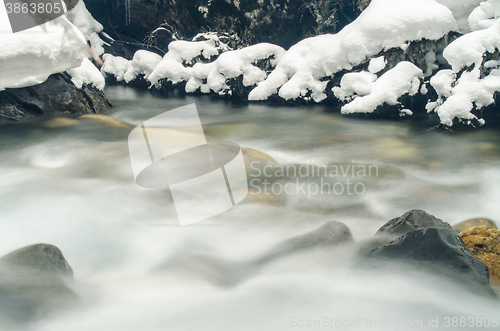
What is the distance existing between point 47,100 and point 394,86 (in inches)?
257

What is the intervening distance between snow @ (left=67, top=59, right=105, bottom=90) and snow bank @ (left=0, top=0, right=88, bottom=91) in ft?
3.10

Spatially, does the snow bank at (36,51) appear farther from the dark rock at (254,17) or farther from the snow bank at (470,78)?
the dark rock at (254,17)

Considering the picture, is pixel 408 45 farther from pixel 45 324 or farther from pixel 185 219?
pixel 45 324

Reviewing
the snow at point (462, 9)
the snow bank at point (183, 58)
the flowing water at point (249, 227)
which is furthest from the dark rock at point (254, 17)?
the flowing water at point (249, 227)

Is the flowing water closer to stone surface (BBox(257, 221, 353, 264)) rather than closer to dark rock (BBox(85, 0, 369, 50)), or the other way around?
stone surface (BBox(257, 221, 353, 264))

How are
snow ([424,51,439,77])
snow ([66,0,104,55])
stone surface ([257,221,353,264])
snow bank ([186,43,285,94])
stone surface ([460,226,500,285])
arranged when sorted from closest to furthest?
stone surface ([460,226,500,285]) < stone surface ([257,221,353,264]) < snow ([424,51,439,77]) < snow bank ([186,43,285,94]) < snow ([66,0,104,55])

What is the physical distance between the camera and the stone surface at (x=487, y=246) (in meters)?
2.34

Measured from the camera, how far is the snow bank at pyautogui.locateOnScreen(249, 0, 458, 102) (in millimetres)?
6574

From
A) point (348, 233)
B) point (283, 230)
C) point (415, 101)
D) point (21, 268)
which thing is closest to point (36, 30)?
point (21, 268)

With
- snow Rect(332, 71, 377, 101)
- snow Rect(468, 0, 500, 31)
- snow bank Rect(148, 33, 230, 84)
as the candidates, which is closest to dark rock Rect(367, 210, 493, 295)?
snow Rect(332, 71, 377, 101)

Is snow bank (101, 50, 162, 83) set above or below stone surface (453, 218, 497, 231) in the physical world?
above

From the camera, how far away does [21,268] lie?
7.33ft

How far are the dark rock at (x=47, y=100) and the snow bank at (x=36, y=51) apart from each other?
68 cm

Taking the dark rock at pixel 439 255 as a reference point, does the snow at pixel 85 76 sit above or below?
above
